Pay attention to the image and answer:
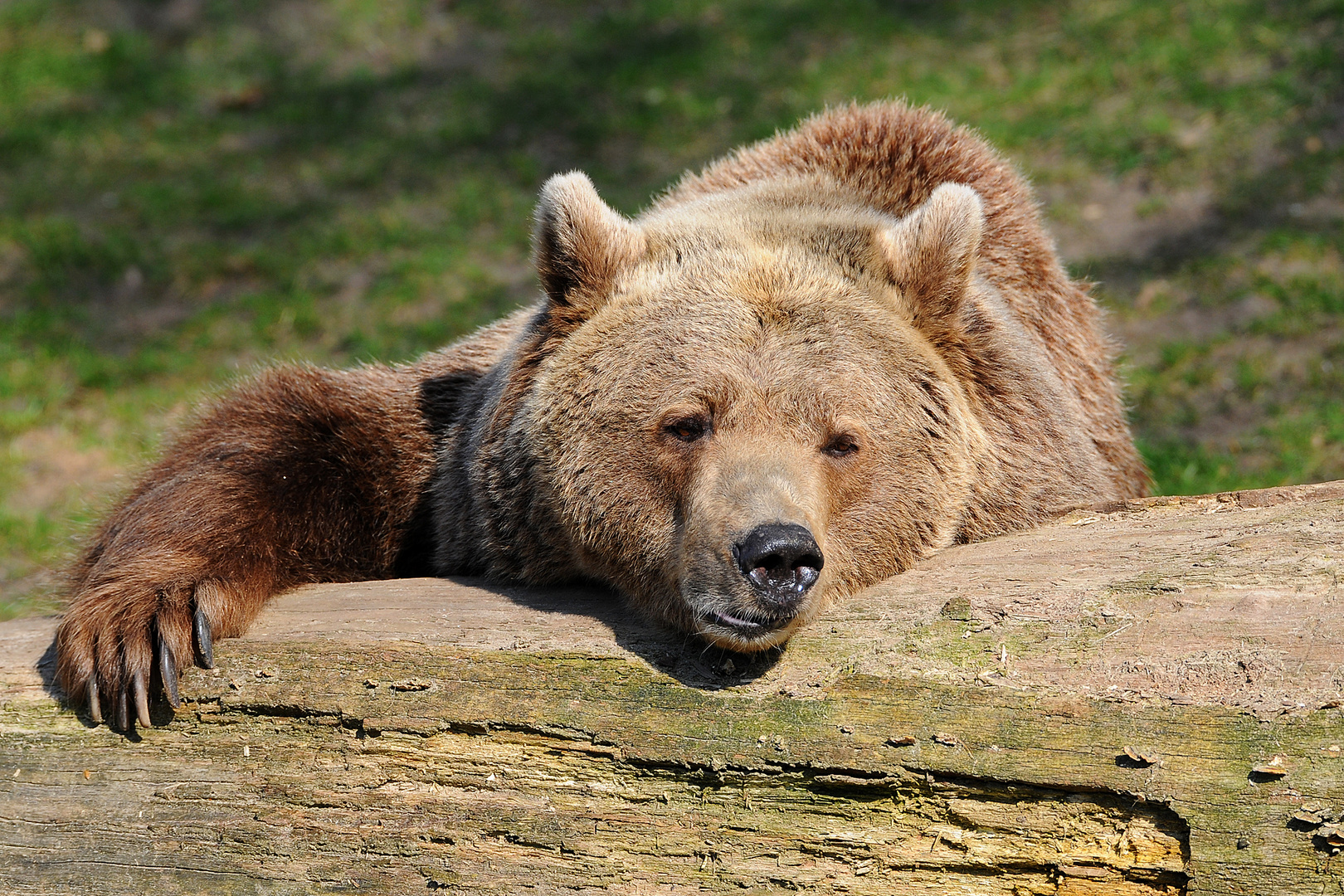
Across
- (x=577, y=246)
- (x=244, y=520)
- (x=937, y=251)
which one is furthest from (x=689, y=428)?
(x=244, y=520)

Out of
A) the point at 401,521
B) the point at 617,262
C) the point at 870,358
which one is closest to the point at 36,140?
the point at 401,521

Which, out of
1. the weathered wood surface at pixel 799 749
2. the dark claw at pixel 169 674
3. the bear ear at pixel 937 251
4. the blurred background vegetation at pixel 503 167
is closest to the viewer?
the weathered wood surface at pixel 799 749

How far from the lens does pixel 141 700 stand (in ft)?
11.8

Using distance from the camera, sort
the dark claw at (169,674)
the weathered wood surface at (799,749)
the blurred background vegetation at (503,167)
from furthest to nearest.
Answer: the blurred background vegetation at (503,167) → the dark claw at (169,674) → the weathered wood surface at (799,749)

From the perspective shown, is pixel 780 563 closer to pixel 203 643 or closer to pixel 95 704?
pixel 203 643

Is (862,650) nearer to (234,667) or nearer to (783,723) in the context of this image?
(783,723)

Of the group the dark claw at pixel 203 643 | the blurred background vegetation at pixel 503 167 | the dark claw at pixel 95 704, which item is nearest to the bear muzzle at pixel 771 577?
the dark claw at pixel 203 643

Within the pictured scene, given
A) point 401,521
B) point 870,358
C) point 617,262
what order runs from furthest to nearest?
point 401,521 → point 617,262 → point 870,358

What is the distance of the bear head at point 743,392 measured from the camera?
362cm

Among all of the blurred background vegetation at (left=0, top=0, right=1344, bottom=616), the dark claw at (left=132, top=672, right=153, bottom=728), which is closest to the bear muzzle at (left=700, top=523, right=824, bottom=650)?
the dark claw at (left=132, top=672, right=153, bottom=728)

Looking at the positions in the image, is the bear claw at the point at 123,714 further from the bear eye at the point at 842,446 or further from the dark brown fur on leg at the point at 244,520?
the bear eye at the point at 842,446

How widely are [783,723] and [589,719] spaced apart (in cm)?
51

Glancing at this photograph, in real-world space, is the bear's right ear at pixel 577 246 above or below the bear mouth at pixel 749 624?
above

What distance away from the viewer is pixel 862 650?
11.0ft
